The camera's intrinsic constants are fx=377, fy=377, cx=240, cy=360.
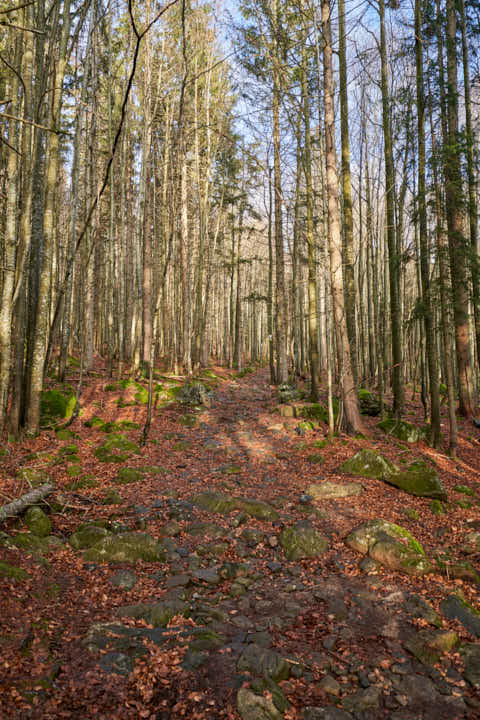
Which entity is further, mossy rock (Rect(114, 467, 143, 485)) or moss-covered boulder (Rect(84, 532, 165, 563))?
mossy rock (Rect(114, 467, 143, 485))

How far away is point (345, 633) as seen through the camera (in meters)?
3.41

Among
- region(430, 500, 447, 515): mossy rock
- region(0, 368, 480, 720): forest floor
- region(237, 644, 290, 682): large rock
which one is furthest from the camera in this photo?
region(430, 500, 447, 515): mossy rock

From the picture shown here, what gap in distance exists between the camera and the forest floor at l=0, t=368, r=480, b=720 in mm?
2613

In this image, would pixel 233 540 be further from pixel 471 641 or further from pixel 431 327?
pixel 431 327

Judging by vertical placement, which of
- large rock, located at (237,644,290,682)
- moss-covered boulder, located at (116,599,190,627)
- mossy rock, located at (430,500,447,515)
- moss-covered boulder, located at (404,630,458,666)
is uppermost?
mossy rock, located at (430,500,447,515)

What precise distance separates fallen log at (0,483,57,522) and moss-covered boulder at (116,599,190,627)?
192 centimetres

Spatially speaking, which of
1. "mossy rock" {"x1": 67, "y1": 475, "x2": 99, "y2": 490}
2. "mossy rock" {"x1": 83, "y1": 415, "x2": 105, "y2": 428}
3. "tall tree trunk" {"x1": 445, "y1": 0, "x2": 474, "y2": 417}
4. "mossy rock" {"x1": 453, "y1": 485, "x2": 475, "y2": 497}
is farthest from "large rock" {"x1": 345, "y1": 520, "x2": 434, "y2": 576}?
"mossy rock" {"x1": 83, "y1": 415, "x2": 105, "y2": 428}

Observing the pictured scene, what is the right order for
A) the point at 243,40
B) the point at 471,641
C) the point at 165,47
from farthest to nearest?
1. the point at 165,47
2. the point at 243,40
3. the point at 471,641

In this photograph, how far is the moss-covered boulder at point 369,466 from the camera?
7145mm

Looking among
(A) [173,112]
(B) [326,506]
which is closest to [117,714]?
(B) [326,506]

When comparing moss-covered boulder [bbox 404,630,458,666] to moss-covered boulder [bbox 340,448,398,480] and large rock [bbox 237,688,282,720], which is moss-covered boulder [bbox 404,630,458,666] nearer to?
large rock [bbox 237,688,282,720]

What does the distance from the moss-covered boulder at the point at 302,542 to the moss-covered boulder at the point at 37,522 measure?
3001mm

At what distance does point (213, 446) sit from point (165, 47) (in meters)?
16.1

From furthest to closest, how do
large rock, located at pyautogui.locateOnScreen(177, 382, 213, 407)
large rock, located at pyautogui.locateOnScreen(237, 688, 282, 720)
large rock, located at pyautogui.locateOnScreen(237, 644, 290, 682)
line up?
1. large rock, located at pyautogui.locateOnScreen(177, 382, 213, 407)
2. large rock, located at pyautogui.locateOnScreen(237, 644, 290, 682)
3. large rock, located at pyautogui.locateOnScreen(237, 688, 282, 720)
